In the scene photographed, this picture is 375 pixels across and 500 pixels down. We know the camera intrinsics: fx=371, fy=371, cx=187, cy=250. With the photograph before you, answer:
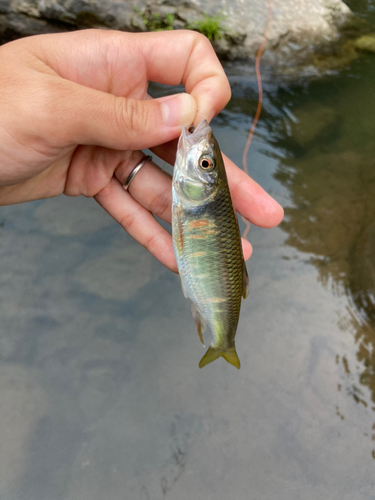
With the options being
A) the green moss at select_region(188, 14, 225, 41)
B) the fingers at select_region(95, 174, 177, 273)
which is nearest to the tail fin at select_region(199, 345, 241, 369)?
the fingers at select_region(95, 174, 177, 273)

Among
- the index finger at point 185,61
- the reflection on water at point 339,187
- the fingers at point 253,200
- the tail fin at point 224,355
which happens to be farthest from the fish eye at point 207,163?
the reflection on water at point 339,187

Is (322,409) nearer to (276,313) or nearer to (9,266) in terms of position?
(276,313)

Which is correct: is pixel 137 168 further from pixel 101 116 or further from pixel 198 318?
pixel 198 318

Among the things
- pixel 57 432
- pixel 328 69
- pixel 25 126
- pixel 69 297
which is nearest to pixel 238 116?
pixel 328 69

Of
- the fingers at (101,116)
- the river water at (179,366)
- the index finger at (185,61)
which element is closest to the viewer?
the fingers at (101,116)

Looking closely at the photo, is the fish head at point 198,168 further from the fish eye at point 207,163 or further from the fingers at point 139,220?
the fingers at point 139,220

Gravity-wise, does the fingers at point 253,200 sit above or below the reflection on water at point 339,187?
above

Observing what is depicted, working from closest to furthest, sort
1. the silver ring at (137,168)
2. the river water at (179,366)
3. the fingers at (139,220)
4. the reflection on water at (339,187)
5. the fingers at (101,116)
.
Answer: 1. the fingers at (101,116)
2. the silver ring at (137,168)
3. the fingers at (139,220)
4. the river water at (179,366)
5. the reflection on water at (339,187)
